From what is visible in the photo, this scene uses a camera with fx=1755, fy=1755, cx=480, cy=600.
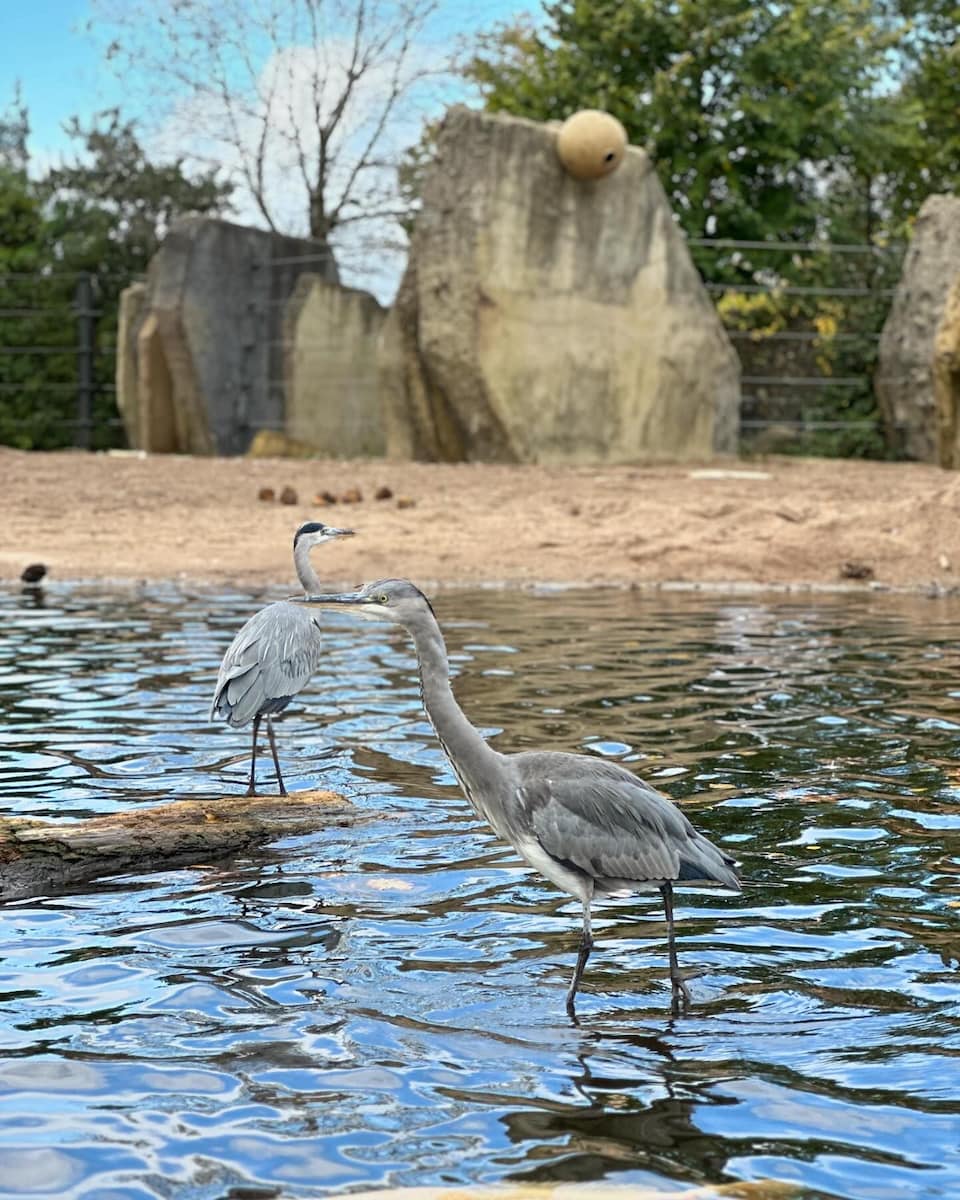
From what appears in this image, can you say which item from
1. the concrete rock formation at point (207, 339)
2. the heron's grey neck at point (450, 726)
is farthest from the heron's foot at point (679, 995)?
the concrete rock formation at point (207, 339)

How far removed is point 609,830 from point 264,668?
2.54 metres

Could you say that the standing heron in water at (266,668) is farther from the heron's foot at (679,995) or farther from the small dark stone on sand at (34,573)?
the small dark stone on sand at (34,573)

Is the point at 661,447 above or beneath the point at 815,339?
beneath

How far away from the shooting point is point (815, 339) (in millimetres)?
25219

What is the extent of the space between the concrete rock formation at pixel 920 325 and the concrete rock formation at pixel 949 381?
3143 millimetres

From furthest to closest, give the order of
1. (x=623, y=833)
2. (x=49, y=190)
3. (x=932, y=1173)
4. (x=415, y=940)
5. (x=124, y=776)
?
(x=49, y=190), (x=124, y=776), (x=415, y=940), (x=623, y=833), (x=932, y=1173)

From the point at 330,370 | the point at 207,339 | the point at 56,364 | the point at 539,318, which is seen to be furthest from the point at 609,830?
the point at 56,364

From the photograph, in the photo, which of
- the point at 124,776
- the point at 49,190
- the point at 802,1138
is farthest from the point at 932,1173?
the point at 49,190

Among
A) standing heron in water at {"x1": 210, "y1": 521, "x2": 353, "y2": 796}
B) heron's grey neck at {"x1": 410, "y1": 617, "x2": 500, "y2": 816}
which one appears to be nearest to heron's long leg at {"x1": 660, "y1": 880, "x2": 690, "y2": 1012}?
heron's grey neck at {"x1": 410, "y1": 617, "x2": 500, "y2": 816}

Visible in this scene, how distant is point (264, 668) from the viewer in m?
6.69

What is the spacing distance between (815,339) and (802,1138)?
885 inches

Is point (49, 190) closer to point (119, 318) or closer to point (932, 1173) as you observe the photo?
point (119, 318)

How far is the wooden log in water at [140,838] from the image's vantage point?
18.1 feet

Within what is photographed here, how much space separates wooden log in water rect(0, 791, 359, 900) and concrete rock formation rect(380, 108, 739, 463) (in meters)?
13.8
